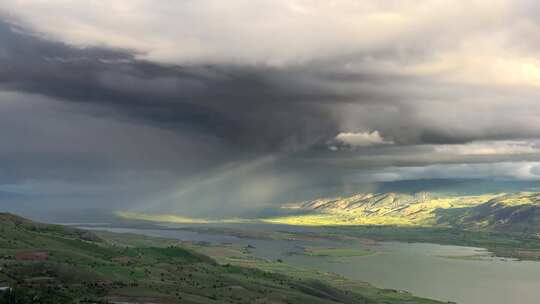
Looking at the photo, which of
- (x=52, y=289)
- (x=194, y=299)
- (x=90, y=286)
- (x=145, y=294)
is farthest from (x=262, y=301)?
(x=52, y=289)

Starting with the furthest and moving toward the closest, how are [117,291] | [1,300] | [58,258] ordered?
[58,258]
[117,291]
[1,300]

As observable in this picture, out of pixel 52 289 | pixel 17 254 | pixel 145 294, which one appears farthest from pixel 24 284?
pixel 17 254

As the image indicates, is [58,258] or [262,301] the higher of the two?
[58,258]

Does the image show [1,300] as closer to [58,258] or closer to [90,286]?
[90,286]

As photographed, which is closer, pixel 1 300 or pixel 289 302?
pixel 1 300

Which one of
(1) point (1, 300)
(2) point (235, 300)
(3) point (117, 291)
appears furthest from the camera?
(2) point (235, 300)

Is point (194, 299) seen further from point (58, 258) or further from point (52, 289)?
point (58, 258)

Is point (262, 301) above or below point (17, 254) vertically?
below

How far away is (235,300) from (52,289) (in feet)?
207

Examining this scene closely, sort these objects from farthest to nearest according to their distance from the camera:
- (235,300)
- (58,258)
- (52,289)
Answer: (58,258), (235,300), (52,289)

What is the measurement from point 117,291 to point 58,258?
52.0 metres

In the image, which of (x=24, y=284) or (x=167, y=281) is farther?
(x=167, y=281)

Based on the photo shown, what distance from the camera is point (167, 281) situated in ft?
640

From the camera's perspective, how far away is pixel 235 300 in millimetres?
184750
